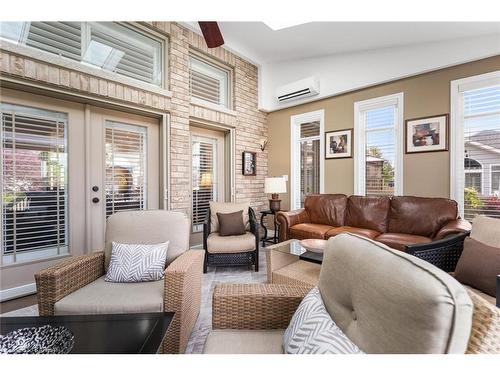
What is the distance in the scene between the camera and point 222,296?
1164mm

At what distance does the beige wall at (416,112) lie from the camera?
3158 millimetres

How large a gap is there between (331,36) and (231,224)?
2.93m

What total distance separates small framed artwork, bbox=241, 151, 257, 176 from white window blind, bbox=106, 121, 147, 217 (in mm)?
1771

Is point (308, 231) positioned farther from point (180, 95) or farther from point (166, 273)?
point (180, 95)

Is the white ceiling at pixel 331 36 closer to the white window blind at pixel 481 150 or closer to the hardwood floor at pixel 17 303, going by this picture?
the white window blind at pixel 481 150

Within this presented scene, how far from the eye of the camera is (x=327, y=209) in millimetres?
3746

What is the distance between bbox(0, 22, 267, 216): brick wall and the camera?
2.39 metres

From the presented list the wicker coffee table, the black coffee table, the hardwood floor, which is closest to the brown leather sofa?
the wicker coffee table

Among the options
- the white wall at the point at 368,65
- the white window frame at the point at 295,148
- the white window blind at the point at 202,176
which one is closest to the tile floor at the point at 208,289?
the white window blind at the point at 202,176

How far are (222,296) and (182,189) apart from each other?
2.63m

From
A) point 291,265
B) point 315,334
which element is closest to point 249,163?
point 291,265

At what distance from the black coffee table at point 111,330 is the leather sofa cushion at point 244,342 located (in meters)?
0.22
